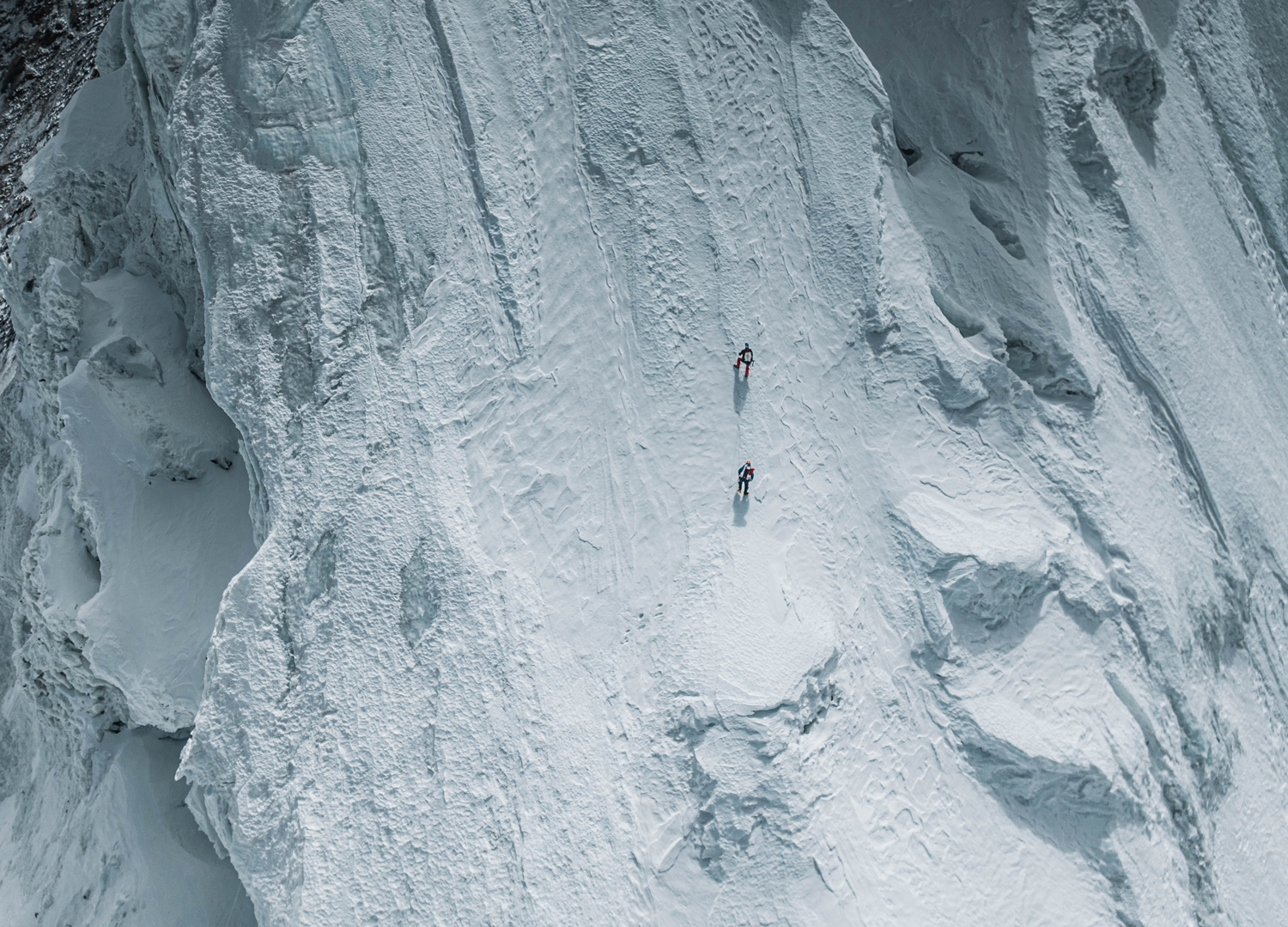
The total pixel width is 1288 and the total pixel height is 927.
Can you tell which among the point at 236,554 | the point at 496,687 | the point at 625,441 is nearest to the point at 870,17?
the point at 625,441

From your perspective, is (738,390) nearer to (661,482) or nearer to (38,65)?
(661,482)

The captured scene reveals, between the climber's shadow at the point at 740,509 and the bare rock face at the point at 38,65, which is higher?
the bare rock face at the point at 38,65

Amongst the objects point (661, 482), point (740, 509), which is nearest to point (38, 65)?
point (661, 482)

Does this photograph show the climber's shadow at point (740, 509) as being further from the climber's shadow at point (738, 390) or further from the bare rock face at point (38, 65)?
the bare rock face at point (38, 65)

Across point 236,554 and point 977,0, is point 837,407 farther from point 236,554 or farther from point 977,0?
point 236,554

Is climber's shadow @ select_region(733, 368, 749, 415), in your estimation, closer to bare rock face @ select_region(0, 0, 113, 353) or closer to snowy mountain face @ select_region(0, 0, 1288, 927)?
snowy mountain face @ select_region(0, 0, 1288, 927)

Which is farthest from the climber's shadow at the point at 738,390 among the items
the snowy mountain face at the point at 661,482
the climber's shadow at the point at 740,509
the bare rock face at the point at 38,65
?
the bare rock face at the point at 38,65

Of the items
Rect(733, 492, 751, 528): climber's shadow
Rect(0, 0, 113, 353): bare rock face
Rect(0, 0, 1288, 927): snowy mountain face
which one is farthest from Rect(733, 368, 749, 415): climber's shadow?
Rect(0, 0, 113, 353): bare rock face
